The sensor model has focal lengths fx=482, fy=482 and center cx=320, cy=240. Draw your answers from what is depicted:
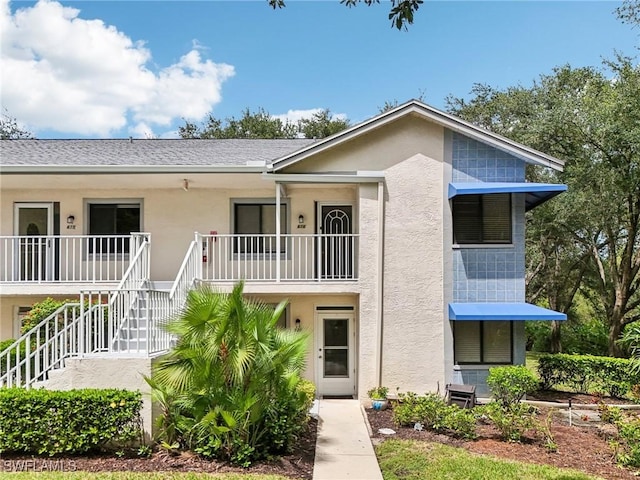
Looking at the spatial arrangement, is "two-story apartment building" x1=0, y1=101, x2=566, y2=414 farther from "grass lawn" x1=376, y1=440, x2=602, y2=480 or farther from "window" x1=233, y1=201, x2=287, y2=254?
"grass lawn" x1=376, y1=440, x2=602, y2=480

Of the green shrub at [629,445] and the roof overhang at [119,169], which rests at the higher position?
the roof overhang at [119,169]

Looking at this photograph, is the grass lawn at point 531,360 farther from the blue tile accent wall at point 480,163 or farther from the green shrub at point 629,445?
the green shrub at point 629,445

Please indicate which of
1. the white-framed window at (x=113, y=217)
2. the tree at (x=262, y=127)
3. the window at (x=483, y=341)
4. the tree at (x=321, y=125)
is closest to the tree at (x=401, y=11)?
the window at (x=483, y=341)

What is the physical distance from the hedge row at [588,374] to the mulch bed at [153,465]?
9.02 m

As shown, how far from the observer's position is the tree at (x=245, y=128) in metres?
31.8

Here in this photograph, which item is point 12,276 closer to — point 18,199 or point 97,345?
point 18,199

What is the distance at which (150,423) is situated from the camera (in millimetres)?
8062

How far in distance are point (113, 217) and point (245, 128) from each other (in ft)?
63.5

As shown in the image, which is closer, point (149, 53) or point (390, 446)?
point (390, 446)

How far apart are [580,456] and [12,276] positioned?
13446 millimetres

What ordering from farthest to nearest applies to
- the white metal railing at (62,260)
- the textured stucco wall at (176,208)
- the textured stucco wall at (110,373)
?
the textured stucco wall at (176,208)
the white metal railing at (62,260)
the textured stucco wall at (110,373)

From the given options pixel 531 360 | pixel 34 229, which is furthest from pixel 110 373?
pixel 531 360

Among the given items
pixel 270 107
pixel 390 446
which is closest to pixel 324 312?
pixel 390 446

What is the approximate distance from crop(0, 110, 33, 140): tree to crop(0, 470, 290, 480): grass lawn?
3074cm
